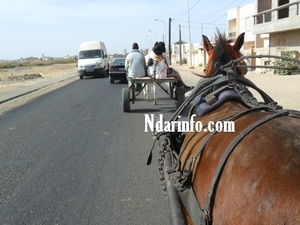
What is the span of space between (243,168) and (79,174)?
151 inches

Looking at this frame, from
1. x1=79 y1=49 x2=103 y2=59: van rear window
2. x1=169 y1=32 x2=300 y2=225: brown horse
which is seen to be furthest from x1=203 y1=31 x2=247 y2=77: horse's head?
x1=79 y1=49 x2=103 y2=59: van rear window

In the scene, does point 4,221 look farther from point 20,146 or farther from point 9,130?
point 9,130

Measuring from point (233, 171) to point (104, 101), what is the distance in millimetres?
12175

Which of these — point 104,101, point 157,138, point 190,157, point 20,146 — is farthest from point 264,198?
point 104,101

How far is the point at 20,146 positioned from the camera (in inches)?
283


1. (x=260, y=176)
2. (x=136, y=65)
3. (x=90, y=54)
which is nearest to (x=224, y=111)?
(x=260, y=176)

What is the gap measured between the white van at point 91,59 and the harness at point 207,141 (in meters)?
26.6

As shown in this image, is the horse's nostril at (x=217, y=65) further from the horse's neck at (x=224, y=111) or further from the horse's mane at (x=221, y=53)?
the horse's neck at (x=224, y=111)

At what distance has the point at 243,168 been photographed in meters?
1.83

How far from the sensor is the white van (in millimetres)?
29375

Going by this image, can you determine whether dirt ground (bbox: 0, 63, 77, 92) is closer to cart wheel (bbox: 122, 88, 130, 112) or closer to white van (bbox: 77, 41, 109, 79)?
white van (bbox: 77, 41, 109, 79)

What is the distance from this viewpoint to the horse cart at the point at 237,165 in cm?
164

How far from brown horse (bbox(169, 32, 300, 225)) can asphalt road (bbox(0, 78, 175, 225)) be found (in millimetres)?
1590

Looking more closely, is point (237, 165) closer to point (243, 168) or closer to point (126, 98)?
point (243, 168)
